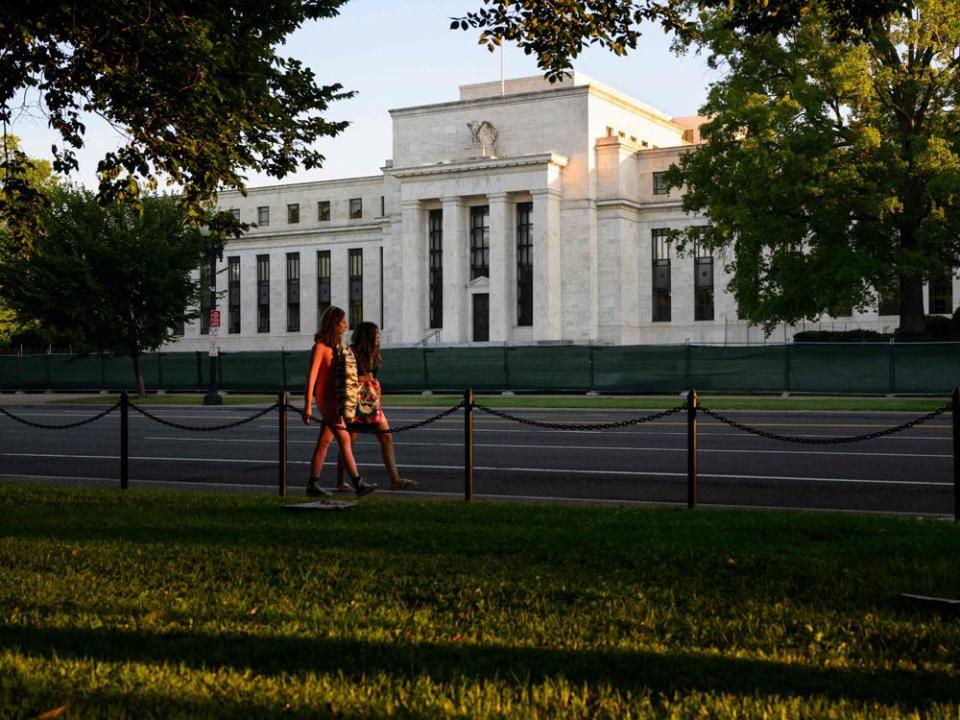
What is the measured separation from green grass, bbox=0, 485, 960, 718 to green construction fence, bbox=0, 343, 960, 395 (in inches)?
923

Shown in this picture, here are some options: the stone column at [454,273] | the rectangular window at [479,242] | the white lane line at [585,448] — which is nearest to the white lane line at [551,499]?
the white lane line at [585,448]

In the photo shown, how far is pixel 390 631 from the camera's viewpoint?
6047mm

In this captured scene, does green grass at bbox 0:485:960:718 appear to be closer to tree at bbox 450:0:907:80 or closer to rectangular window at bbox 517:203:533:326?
tree at bbox 450:0:907:80

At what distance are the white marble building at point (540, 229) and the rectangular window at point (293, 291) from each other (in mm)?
11065

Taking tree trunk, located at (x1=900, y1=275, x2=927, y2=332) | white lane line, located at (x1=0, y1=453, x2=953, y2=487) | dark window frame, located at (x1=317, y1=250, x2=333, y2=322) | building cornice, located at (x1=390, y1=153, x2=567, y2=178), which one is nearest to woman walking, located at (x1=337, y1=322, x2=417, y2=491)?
white lane line, located at (x1=0, y1=453, x2=953, y2=487)

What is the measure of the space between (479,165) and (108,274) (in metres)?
33.8

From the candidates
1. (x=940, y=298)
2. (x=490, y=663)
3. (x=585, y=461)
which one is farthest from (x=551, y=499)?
(x=940, y=298)

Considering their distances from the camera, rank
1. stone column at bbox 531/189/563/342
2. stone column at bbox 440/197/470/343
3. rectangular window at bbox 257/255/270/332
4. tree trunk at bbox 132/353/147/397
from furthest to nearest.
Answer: rectangular window at bbox 257/255/270/332
stone column at bbox 440/197/470/343
stone column at bbox 531/189/563/342
tree trunk at bbox 132/353/147/397

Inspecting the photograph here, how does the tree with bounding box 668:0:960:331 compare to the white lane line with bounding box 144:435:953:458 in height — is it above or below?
above

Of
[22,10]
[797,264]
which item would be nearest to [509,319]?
[797,264]

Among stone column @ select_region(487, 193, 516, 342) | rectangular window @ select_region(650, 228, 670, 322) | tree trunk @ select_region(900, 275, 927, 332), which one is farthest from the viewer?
rectangular window @ select_region(650, 228, 670, 322)

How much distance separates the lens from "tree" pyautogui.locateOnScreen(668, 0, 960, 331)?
32312 millimetres

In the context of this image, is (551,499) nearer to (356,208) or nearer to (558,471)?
(558,471)

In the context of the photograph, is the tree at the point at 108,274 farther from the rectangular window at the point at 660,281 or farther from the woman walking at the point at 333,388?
the rectangular window at the point at 660,281
